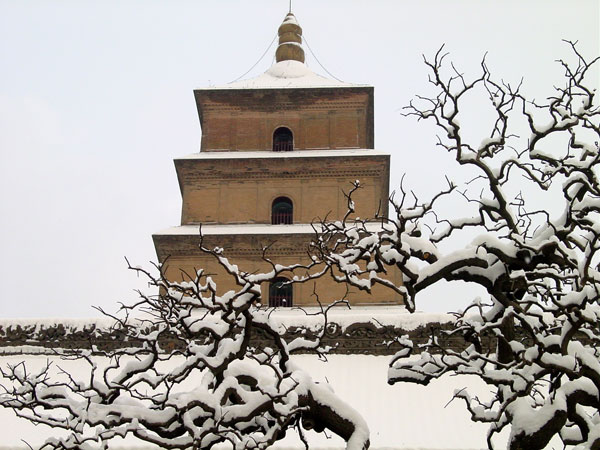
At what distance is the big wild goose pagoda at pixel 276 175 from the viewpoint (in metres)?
21.2

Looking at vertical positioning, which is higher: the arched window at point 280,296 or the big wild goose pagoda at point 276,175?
the big wild goose pagoda at point 276,175

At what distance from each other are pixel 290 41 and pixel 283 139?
5.16 metres

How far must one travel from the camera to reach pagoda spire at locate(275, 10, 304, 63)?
27203mm

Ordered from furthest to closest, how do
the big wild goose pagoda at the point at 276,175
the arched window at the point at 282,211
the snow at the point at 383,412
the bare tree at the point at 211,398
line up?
the arched window at the point at 282,211, the big wild goose pagoda at the point at 276,175, the snow at the point at 383,412, the bare tree at the point at 211,398

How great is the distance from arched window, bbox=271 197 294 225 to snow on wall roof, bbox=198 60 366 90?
3216 mm

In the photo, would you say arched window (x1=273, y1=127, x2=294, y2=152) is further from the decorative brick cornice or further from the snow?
the snow

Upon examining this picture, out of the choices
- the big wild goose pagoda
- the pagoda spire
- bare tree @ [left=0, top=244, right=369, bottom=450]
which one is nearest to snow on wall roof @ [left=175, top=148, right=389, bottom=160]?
the big wild goose pagoda

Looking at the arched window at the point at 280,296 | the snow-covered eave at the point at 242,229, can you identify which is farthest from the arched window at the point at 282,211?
the arched window at the point at 280,296

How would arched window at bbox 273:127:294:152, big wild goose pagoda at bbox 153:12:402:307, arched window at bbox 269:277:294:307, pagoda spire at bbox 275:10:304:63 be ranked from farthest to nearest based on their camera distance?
pagoda spire at bbox 275:10:304:63 < arched window at bbox 273:127:294:152 < big wild goose pagoda at bbox 153:12:402:307 < arched window at bbox 269:277:294:307

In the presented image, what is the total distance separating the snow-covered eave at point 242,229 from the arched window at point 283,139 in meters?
2.54

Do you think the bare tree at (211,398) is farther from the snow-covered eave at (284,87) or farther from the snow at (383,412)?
the snow-covered eave at (284,87)

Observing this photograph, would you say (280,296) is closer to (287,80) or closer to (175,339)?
(175,339)

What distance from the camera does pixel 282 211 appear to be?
73.9 feet

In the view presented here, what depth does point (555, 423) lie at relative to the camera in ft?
27.0
